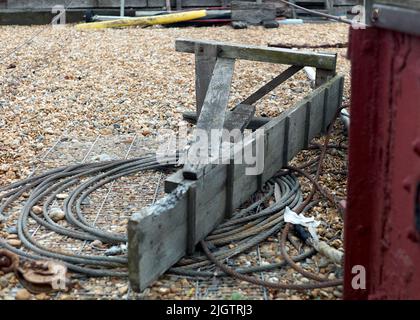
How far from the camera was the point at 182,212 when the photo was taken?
12.2 ft

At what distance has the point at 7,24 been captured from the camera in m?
14.7

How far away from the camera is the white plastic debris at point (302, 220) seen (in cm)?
433

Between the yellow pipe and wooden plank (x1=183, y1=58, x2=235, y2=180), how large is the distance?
8287 mm

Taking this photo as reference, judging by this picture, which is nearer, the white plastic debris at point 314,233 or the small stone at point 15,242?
the white plastic debris at point 314,233

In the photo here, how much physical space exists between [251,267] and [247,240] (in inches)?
15.0

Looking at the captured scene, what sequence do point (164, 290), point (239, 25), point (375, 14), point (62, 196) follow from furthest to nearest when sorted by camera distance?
1. point (239, 25)
2. point (62, 196)
3. point (164, 290)
4. point (375, 14)

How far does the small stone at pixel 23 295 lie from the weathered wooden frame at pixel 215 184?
2.05 feet

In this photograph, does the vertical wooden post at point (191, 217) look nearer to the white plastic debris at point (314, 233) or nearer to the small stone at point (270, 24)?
the white plastic debris at point (314, 233)

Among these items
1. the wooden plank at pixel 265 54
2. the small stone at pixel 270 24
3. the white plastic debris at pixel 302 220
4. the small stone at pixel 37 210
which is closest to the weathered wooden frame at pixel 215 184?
the wooden plank at pixel 265 54

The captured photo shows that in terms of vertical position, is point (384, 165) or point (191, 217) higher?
point (384, 165)

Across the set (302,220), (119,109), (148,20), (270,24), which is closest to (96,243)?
(302,220)

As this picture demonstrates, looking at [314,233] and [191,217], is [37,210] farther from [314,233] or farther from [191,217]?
[314,233]

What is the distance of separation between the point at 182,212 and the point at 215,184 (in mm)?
473

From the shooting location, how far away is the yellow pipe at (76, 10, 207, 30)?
44.6ft
